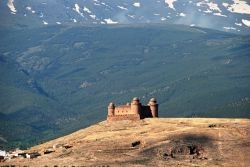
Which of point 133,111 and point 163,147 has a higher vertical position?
point 133,111

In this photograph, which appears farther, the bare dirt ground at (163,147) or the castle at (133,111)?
the castle at (133,111)

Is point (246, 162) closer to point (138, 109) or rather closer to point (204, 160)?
point (204, 160)

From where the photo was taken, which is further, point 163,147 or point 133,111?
point 133,111

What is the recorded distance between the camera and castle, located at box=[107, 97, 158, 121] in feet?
626

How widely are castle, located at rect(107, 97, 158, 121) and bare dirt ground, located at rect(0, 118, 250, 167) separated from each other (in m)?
10.1

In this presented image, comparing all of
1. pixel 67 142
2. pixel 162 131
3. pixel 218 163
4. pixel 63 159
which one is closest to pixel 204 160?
pixel 218 163

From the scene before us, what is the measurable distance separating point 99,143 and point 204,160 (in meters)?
25.6

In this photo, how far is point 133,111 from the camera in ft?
627

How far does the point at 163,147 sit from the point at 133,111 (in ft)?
100

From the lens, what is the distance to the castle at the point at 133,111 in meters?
191

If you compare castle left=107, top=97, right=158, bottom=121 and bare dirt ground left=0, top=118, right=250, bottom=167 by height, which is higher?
castle left=107, top=97, right=158, bottom=121

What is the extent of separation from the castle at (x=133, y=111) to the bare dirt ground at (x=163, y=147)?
33.3ft

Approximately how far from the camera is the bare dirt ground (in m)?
156

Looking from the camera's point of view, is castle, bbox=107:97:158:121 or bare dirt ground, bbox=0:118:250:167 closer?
bare dirt ground, bbox=0:118:250:167
